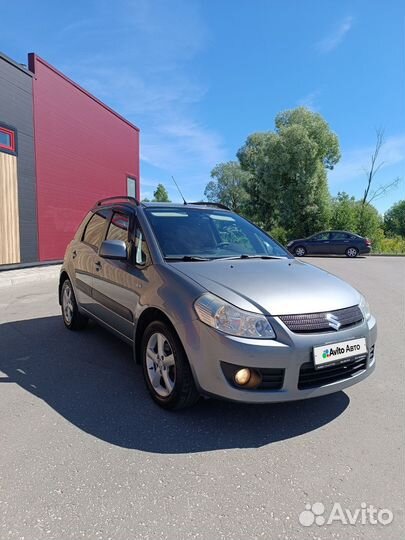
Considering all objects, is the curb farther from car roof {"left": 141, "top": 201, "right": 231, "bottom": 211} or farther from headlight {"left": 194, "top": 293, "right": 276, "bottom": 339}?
headlight {"left": 194, "top": 293, "right": 276, "bottom": 339}

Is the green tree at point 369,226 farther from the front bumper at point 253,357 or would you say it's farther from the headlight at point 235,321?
the headlight at point 235,321

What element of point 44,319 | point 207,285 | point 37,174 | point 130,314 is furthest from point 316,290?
point 37,174

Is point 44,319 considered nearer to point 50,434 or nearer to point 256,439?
point 50,434

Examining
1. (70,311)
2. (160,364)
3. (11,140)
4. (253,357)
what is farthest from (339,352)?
(11,140)

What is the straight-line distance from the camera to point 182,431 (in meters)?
2.68

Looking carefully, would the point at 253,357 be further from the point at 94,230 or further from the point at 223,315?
→ the point at 94,230

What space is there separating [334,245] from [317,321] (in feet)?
64.8

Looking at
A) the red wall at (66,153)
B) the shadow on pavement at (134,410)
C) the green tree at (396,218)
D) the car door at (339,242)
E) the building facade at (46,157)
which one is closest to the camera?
the shadow on pavement at (134,410)

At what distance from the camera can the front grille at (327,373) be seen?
100 inches

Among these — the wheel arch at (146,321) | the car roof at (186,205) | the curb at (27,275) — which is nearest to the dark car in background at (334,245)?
the curb at (27,275)

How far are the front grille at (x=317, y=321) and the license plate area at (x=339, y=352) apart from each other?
12 centimetres

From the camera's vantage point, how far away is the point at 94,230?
466 cm

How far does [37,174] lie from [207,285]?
445 inches

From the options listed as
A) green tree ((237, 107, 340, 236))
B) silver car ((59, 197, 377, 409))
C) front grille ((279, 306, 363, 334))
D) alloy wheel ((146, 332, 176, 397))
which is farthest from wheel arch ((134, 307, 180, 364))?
green tree ((237, 107, 340, 236))
